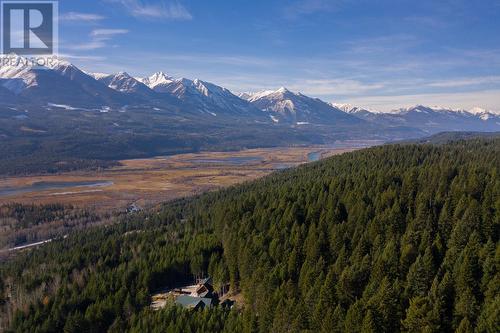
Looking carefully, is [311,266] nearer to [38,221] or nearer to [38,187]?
[38,221]

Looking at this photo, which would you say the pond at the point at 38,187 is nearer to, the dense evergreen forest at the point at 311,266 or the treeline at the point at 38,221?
the treeline at the point at 38,221

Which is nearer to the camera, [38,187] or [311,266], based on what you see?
[311,266]

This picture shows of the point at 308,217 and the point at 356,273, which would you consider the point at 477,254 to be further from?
the point at 308,217

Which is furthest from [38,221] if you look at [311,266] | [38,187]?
[311,266]

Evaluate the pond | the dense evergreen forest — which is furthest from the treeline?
the pond

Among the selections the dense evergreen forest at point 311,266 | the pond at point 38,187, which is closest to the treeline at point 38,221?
the dense evergreen forest at point 311,266

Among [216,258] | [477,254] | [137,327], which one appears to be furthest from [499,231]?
[137,327]
